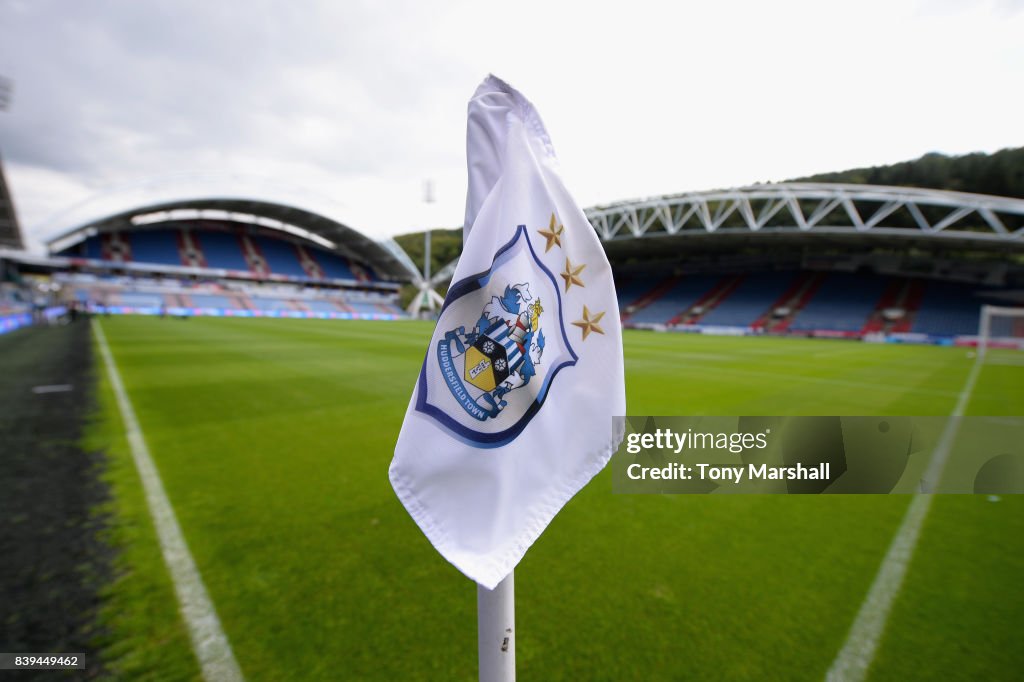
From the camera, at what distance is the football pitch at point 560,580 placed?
187cm

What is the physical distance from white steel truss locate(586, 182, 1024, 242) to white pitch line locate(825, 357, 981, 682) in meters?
23.8

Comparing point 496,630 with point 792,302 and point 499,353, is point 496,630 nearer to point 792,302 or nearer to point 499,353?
point 499,353

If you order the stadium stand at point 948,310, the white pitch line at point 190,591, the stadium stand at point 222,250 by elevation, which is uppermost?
the stadium stand at point 222,250

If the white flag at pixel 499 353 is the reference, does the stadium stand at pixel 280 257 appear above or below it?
above

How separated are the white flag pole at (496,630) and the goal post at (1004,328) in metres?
28.3

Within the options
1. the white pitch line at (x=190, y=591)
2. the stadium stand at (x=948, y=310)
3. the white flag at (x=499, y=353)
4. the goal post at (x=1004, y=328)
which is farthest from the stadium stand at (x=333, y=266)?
the white flag at (x=499, y=353)

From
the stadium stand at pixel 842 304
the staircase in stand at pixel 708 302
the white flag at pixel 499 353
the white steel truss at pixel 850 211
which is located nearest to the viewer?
the white flag at pixel 499 353

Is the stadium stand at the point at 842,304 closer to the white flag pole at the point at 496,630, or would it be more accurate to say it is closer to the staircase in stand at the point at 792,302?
the staircase in stand at the point at 792,302

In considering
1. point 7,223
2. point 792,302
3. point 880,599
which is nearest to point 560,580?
point 880,599

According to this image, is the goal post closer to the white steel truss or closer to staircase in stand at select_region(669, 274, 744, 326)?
the white steel truss

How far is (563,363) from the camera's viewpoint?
4.13ft

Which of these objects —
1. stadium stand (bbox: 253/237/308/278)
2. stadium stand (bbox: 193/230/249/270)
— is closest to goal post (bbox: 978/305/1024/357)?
stadium stand (bbox: 253/237/308/278)

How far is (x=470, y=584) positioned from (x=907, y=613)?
2121 mm

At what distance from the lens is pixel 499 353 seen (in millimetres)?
1152
